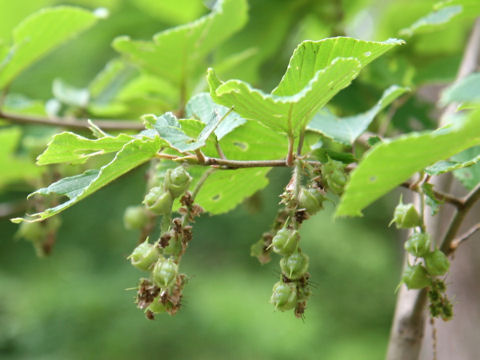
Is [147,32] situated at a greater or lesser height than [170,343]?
greater

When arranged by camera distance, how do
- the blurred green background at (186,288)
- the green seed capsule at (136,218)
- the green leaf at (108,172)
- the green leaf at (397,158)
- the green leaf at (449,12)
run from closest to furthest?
the green leaf at (397,158) → the green leaf at (108,172) → the green leaf at (449,12) → the green seed capsule at (136,218) → the blurred green background at (186,288)

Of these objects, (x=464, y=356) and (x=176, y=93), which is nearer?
(x=176, y=93)

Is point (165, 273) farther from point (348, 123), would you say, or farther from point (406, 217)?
point (348, 123)

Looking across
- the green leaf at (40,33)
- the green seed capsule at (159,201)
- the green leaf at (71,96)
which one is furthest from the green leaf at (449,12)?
the green leaf at (71,96)

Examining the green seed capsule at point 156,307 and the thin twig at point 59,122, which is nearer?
the green seed capsule at point 156,307

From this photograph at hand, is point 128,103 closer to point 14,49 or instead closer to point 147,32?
point 14,49

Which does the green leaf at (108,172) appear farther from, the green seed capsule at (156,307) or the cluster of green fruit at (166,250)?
the green seed capsule at (156,307)

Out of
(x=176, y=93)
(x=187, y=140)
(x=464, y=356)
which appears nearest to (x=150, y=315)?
(x=187, y=140)
